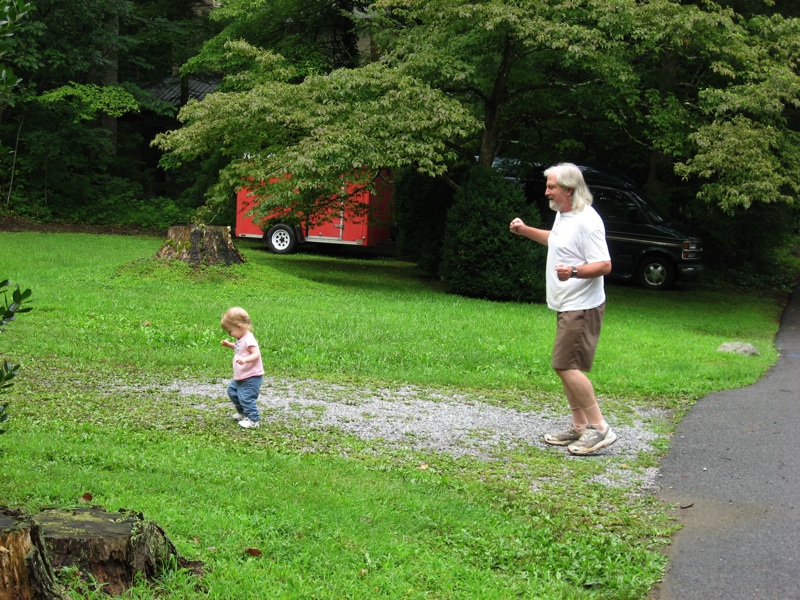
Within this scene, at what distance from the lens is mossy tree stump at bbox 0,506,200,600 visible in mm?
3025

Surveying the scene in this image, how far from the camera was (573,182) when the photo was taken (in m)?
6.31

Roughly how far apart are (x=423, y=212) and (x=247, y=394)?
14.1m

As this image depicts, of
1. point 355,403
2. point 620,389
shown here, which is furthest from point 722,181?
point 355,403

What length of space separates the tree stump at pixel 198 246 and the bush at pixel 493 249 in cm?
413

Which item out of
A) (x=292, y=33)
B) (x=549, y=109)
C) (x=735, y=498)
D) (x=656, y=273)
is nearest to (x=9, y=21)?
(x=735, y=498)

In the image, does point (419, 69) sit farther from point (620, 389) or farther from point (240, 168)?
point (620, 389)

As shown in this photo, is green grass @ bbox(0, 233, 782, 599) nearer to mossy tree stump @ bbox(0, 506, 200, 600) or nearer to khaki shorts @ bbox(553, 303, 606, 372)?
mossy tree stump @ bbox(0, 506, 200, 600)

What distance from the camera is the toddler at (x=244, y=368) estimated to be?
21.7ft

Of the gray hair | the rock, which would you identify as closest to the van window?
the rock

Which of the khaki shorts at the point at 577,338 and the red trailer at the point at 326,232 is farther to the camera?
the red trailer at the point at 326,232

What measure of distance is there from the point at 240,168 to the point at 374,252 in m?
10.4

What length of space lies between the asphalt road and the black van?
11.6 m

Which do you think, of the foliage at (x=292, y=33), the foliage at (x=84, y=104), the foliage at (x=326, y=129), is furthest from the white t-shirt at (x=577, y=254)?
the foliage at (x=84, y=104)

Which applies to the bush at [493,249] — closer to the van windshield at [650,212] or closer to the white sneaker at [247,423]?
the van windshield at [650,212]
